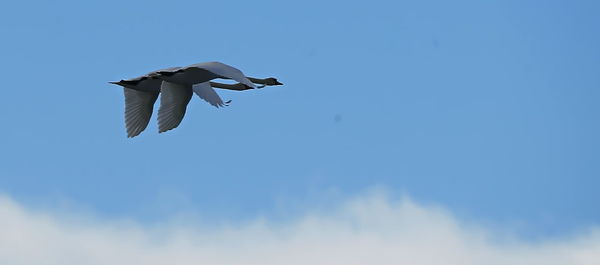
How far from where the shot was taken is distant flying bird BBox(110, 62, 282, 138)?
106 ft

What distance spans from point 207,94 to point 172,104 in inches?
39.4

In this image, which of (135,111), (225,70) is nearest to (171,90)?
(225,70)

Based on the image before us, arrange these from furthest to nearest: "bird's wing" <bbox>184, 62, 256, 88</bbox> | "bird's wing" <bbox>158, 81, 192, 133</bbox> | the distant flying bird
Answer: "bird's wing" <bbox>158, 81, 192, 133</bbox> < the distant flying bird < "bird's wing" <bbox>184, 62, 256, 88</bbox>

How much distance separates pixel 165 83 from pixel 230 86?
3.90 m

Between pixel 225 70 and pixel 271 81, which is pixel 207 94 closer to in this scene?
pixel 225 70

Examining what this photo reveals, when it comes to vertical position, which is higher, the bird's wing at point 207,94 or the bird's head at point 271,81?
the bird's head at point 271,81

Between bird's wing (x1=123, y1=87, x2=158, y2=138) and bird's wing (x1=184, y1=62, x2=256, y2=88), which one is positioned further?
bird's wing (x1=123, y1=87, x2=158, y2=138)

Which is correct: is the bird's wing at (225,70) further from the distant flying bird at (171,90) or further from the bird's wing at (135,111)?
the bird's wing at (135,111)

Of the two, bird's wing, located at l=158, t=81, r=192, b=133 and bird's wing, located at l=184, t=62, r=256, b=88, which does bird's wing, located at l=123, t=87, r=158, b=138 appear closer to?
bird's wing, located at l=158, t=81, r=192, b=133

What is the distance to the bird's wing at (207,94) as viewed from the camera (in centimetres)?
3294

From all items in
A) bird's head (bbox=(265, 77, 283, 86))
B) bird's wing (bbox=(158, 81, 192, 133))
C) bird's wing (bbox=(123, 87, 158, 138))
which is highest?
bird's head (bbox=(265, 77, 283, 86))

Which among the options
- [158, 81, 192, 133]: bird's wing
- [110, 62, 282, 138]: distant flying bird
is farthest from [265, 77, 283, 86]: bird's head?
[158, 81, 192, 133]: bird's wing

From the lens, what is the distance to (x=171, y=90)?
1303 inches

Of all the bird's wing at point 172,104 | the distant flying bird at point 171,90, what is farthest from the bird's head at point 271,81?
the bird's wing at point 172,104
